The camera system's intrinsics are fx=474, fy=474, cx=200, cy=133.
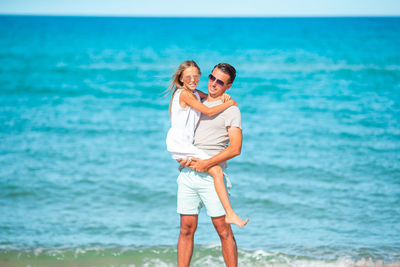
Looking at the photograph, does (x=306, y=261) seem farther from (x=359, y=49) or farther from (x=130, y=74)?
(x=359, y=49)

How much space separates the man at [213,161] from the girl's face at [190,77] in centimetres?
12

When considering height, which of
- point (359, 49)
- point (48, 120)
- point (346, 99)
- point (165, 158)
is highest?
point (359, 49)

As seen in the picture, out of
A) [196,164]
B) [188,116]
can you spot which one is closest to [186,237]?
[196,164]

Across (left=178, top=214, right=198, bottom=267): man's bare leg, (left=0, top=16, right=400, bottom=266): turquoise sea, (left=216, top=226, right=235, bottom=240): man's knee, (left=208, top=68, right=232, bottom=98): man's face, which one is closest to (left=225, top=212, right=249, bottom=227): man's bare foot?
(left=216, top=226, right=235, bottom=240): man's knee

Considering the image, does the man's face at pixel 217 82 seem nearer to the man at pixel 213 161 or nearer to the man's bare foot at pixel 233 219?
the man at pixel 213 161

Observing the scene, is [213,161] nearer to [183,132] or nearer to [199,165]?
[199,165]

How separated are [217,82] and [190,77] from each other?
8.6 inches

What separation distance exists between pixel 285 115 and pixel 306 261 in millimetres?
8926

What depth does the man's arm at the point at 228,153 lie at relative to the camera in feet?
11.5

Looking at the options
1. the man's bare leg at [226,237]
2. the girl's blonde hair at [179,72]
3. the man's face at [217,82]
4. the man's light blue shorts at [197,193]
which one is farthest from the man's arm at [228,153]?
the girl's blonde hair at [179,72]

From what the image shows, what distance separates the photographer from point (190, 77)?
365 cm

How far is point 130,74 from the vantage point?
2338 cm

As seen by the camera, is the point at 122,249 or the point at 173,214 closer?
the point at 122,249

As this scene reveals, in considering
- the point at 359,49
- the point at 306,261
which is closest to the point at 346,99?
the point at 306,261
